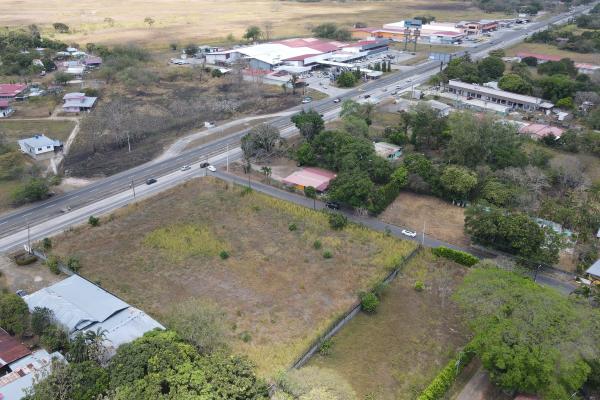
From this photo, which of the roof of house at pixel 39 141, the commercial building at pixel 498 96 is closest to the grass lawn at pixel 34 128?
the roof of house at pixel 39 141

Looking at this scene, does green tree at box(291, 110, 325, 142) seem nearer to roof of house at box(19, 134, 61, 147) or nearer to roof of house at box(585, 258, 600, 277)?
roof of house at box(19, 134, 61, 147)

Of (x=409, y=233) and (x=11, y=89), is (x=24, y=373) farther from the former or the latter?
(x=11, y=89)

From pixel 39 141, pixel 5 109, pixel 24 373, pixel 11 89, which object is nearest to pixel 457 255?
pixel 24 373

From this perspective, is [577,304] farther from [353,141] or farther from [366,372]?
[353,141]

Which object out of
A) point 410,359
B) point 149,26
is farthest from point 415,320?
point 149,26

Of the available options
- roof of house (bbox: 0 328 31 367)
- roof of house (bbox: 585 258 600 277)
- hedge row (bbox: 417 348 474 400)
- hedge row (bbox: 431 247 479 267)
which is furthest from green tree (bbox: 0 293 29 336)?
roof of house (bbox: 585 258 600 277)
